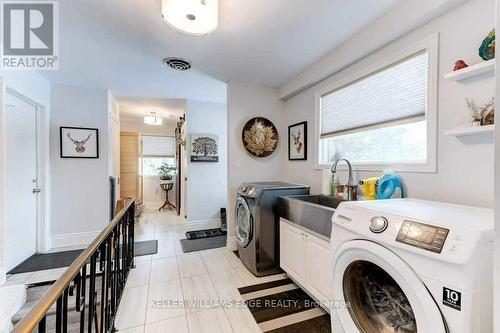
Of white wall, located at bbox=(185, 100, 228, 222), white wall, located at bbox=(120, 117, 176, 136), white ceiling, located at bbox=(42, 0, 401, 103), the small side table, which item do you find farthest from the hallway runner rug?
white wall, located at bbox=(120, 117, 176, 136)

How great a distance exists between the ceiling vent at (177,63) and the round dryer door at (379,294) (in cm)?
250

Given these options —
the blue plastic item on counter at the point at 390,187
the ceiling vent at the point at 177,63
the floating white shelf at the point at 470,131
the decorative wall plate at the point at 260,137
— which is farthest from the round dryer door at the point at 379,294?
the ceiling vent at the point at 177,63

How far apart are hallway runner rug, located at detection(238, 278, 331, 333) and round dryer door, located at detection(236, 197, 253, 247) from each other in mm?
526

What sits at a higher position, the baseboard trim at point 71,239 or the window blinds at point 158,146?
the window blinds at point 158,146

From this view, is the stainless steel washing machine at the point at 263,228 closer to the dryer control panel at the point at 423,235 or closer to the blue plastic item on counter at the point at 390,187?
the blue plastic item on counter at the point at 390,187

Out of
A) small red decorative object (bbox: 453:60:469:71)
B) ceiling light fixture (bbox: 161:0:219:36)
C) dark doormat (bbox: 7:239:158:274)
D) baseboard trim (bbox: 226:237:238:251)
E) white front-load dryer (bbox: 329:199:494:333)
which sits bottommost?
dark doormat (bbox: 7:239:158:274)

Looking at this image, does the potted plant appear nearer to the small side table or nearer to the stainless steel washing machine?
the small side table

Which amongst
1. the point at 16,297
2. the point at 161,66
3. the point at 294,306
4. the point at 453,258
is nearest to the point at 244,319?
the point at 294,306

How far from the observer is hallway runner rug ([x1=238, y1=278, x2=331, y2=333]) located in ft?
5.47

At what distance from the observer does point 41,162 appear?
3086mm

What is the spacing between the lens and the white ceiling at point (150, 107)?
13.7 ft

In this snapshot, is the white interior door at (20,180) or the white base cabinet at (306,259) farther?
the white interior door at (20,180)

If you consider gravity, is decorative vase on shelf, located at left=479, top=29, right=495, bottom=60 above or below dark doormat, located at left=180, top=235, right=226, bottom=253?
above

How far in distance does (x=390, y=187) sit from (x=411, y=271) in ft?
3.31
